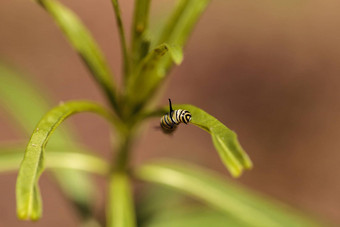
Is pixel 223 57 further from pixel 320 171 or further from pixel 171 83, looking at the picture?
pixel 320 171

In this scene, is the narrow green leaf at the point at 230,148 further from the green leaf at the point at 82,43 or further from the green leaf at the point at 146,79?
the green leaf at the point at 82,43

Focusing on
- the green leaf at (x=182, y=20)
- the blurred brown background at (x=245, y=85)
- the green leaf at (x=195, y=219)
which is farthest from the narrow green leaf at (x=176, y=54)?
the blurred brown background at (x=245, y=85)

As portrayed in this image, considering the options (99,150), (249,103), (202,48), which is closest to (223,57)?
(202,48)

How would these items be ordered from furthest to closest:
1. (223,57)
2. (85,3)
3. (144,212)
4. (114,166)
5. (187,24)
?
(85,3)
(223,57)
(144,212)
(114,166)
(187,24)

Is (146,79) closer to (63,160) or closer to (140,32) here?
(140,32)

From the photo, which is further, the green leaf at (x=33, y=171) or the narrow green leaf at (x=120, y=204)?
the narrow green leaf at (x=120, y=204)

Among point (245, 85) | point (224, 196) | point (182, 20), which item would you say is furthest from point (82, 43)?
point (245, 85)
